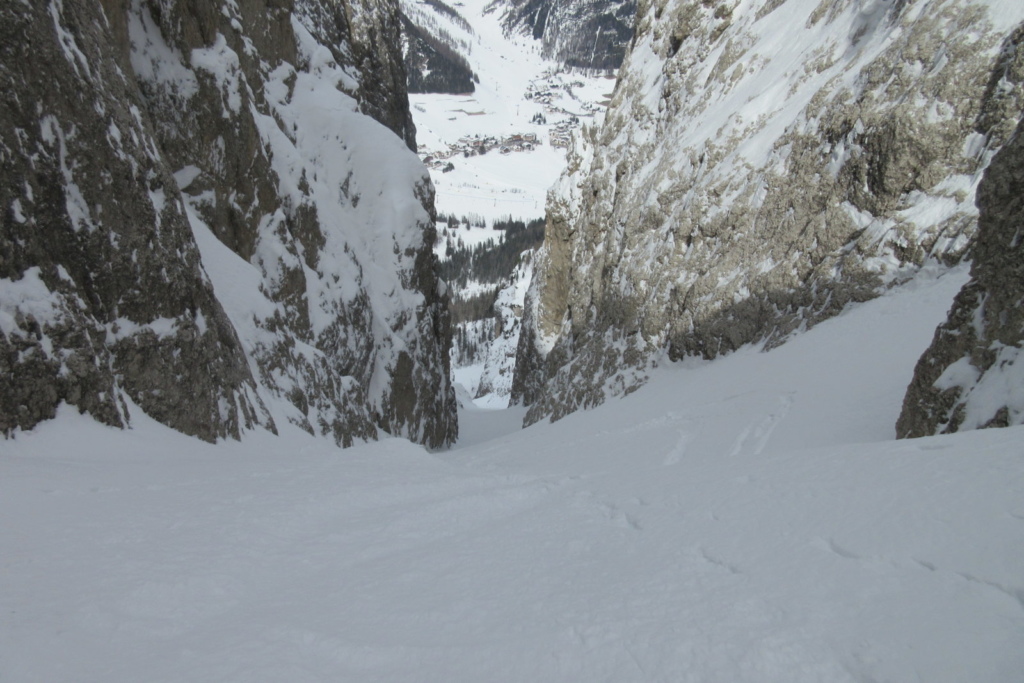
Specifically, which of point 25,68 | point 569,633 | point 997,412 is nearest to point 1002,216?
point 997,412

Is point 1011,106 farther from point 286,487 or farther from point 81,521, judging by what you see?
point 81,521

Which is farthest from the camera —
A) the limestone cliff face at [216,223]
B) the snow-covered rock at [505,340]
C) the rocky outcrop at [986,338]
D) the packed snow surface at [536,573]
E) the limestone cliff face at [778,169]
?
the snow-covered rock at [505,340]

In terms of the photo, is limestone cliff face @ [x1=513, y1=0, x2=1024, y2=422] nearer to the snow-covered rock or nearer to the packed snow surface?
the packed snow surface

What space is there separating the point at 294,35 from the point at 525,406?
20.8 m

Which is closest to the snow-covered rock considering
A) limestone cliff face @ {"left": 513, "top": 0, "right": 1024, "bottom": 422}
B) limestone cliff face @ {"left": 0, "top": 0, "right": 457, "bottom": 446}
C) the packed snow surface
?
limestone cliff face @ {"left": 0, "top": 0, "right": 457, "bottom": 446}

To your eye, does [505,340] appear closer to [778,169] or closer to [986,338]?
[778,169]

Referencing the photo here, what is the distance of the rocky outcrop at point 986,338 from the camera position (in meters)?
4.69

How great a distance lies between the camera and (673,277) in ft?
52.7

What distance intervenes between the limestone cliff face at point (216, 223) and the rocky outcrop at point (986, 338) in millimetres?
8373

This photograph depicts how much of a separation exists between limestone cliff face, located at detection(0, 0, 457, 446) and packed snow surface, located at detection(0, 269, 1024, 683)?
2.73 meters

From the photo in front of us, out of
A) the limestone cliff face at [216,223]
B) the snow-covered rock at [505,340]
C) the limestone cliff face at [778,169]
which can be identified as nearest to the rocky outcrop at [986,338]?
the limestone cliff face at [778,169]

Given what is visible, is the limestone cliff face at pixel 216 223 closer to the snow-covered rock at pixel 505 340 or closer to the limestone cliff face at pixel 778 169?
the limestone cliff face at pixel 778 169

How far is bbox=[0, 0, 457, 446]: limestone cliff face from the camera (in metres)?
6.75

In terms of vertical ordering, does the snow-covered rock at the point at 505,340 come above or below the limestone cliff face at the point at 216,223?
below
